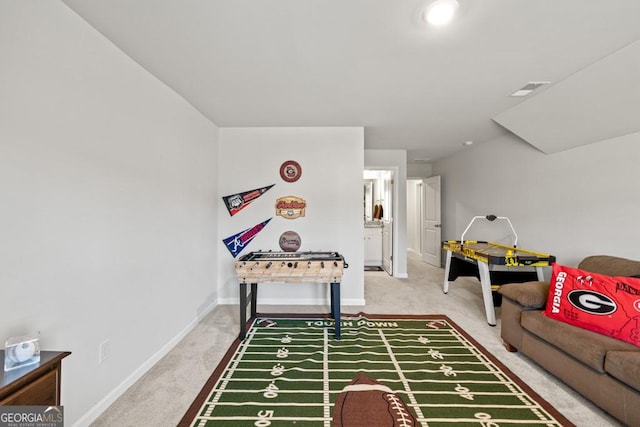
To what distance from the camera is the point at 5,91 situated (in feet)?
3.84

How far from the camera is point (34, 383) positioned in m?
0.92

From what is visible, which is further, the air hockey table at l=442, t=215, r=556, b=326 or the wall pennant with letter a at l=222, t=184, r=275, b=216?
the wall pennant with letter a at l=222, t=184, r=275, b=216

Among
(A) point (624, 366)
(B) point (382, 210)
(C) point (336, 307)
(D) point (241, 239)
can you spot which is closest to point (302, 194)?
(D) point (241, 239)

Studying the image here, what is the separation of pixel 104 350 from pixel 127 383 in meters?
0.37

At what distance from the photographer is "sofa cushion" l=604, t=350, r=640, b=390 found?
142cm

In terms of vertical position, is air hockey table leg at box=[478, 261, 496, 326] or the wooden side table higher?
the wooden side table

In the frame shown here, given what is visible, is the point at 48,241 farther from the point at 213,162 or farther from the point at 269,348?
the point at 213,162

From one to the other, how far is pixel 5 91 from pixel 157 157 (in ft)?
3.46

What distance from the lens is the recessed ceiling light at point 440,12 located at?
1376mm

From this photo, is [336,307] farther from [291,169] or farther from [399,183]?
[399,183]

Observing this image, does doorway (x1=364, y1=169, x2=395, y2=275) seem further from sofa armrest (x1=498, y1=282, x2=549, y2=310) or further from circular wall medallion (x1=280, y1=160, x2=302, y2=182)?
sofa armrest (x1=498, y1=282, x2=549, y2=310)

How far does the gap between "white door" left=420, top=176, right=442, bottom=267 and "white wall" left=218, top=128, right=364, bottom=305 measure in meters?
3.07

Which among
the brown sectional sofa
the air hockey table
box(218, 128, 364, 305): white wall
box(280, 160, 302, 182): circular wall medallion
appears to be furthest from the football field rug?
box(280, 160, 302, 182): circular wall medallion

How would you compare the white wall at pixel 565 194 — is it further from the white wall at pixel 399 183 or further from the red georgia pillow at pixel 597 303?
the white wall at pixel 399 183
